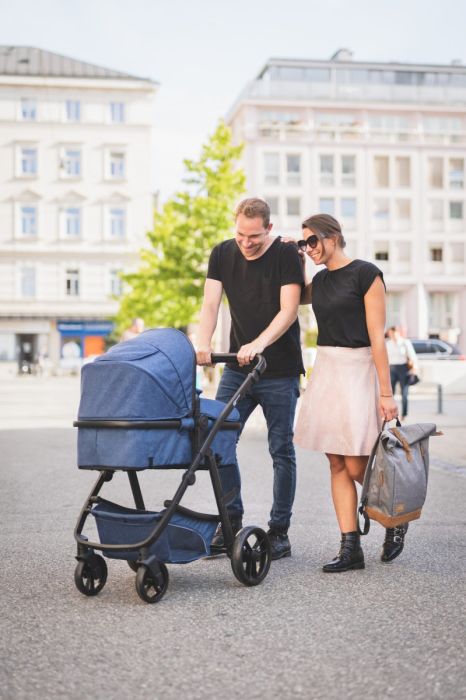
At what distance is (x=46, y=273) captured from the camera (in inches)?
2502

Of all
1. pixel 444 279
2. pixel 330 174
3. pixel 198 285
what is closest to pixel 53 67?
pixel 330 174

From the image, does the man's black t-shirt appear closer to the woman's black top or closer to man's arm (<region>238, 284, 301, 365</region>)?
man's arm (<region>238, 284, 301, 365</region>)

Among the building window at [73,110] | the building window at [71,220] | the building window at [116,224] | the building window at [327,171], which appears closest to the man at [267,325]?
the building window at [116,224]

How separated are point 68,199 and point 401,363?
47.5 m

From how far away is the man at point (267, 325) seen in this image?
18.8 feet

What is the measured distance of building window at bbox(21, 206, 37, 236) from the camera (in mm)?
64125

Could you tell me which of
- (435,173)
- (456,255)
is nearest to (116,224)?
(435,173)

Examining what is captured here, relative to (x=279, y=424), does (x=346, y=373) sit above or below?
above

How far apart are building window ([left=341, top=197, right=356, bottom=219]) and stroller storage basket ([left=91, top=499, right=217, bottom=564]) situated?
6595 cm

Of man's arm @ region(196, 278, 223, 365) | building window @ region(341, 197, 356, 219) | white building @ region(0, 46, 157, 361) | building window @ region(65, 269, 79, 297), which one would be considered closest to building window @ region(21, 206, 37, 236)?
white building @ region(0, 46, 157, 361)

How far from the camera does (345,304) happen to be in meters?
5.59

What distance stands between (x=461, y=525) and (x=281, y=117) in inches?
2570

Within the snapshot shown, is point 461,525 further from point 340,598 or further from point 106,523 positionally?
point 106,523

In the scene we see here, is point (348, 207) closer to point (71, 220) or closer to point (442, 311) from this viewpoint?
point (442, 311)
